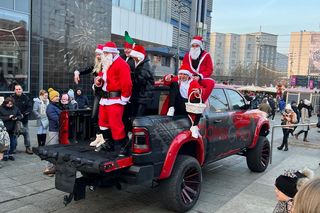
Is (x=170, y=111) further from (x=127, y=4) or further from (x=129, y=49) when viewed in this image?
(x=127, y=4)

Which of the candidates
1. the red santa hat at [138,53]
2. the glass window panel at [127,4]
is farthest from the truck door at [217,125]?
the glass window panel at [127,4]

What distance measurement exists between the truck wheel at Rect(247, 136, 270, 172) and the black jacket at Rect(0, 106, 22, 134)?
4999 millimetres

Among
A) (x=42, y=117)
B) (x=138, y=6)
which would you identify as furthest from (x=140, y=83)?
(x=138, y=6)

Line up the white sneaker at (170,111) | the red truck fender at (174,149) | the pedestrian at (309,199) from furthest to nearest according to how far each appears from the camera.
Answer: the white sneaker at (170,111)
the red truck fender at (174,149)
the pedestrian at (309,199)

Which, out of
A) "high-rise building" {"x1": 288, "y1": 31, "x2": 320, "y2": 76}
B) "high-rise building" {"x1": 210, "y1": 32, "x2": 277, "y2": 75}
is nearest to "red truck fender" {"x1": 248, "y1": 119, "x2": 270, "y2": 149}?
"high-rise building" {"x1": 288, "y1": 31, "x2": 320, "y2": 76}

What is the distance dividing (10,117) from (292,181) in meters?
6.38

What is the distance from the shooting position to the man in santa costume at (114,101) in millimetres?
4672

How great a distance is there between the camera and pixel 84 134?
539 cm

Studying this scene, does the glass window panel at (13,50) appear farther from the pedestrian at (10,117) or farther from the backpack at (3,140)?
the backpack at (3,140)

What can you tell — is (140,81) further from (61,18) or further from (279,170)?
(61,18)

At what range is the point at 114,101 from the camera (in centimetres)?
470

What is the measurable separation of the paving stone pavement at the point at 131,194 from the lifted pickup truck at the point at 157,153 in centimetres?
56

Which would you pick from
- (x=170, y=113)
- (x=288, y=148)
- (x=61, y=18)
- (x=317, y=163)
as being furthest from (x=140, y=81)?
(x=61, y=18)

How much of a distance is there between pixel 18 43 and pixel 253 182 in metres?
11.9
